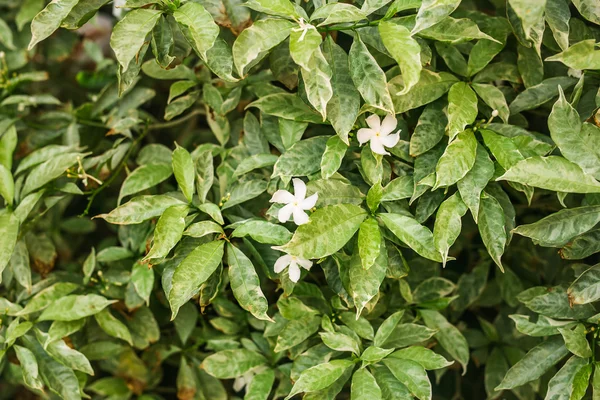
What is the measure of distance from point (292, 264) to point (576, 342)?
1.59 ft

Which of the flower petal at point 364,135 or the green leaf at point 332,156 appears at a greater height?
the flower petal at point 364,135

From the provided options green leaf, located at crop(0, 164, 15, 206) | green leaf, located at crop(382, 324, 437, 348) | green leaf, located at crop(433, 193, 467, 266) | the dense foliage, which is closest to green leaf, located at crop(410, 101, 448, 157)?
the dense foliage

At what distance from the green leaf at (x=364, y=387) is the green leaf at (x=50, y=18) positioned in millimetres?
762

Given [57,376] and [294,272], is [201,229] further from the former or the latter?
[57,376]

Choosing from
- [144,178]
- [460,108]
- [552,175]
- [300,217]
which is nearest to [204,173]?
[144,178]

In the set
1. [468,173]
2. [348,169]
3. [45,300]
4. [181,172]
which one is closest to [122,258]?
[45,300]

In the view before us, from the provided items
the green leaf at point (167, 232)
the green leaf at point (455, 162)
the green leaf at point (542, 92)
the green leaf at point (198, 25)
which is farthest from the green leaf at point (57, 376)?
the green leaf at point (542, 92)

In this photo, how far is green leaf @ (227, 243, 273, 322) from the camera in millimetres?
961

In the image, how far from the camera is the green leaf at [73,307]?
1.13 metres

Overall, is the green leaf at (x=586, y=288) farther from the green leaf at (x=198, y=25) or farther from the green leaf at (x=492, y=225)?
the green leaf at (x=198, y=25)

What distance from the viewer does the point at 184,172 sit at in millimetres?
1054

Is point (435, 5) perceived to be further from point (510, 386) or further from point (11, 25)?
point (11, 25)

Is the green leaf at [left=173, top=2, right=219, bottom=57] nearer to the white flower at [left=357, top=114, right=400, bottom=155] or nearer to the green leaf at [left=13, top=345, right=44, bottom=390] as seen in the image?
the white flower at [left=357, top=114, right=400, bottom=155]

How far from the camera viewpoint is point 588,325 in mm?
1028
